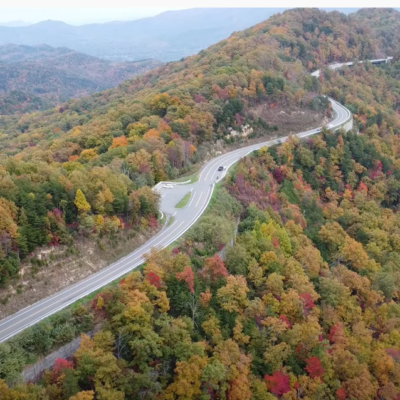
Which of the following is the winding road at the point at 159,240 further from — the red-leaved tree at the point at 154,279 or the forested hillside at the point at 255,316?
the red-leaved tree at the point at 154,279


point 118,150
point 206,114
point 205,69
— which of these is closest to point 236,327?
point 118,150

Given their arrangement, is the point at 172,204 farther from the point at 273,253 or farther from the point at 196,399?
the point at 196,399

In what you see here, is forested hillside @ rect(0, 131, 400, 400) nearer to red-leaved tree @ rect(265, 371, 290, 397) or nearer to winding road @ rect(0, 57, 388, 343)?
red-leaved tree @ rect(265, 371, 290, 397)

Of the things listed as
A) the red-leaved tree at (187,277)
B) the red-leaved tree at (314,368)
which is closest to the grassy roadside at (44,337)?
the red-leaved tree at (187,277)

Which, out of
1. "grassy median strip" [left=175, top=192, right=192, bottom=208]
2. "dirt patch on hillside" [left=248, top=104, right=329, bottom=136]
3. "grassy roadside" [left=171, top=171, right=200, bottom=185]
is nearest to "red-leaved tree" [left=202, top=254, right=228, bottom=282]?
"grassy median strip" [left=175, top=192, right=192, bottom=208]

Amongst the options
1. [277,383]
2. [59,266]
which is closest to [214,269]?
[277,383]
